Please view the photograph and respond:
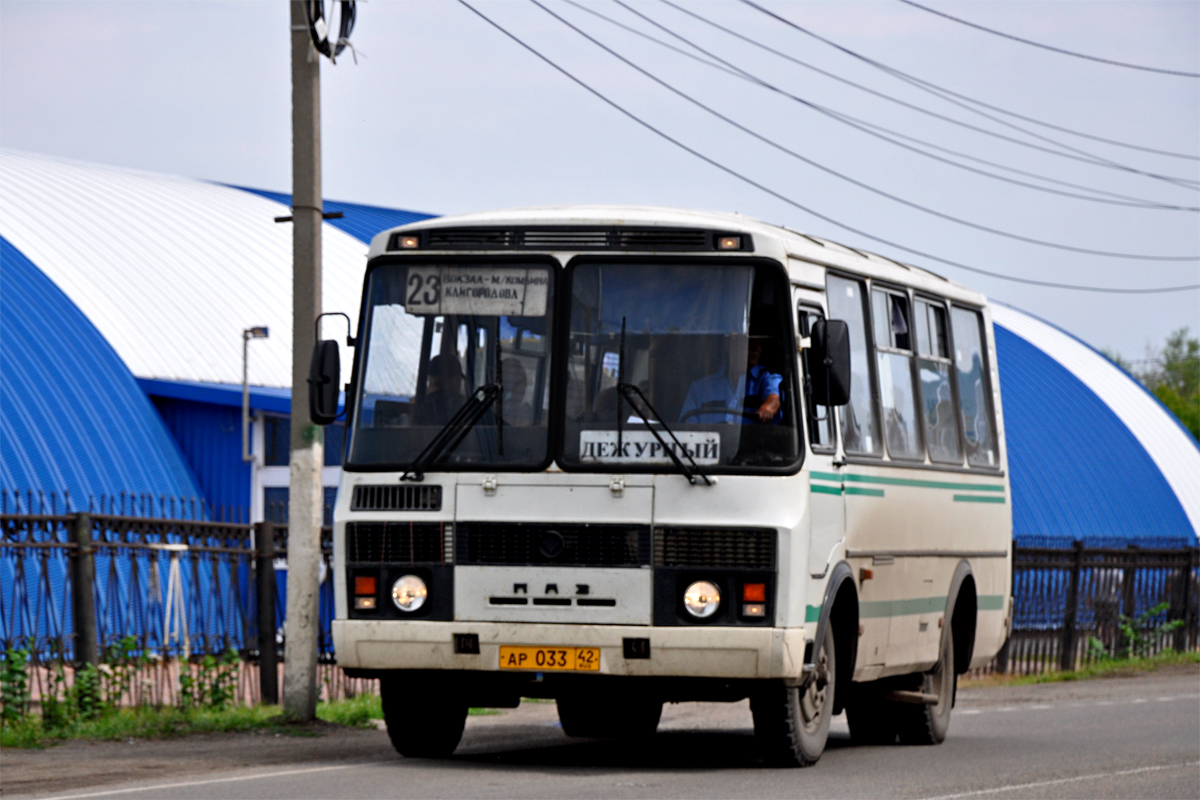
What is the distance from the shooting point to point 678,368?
10.6 m

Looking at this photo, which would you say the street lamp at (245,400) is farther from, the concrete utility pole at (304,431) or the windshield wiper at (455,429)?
the windshield wiper at (455,429)

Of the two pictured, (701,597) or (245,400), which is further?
(245,400)

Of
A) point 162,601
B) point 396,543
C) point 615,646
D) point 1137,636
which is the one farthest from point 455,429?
point 1137,636

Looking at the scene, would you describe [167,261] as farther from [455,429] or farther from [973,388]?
[455,429]

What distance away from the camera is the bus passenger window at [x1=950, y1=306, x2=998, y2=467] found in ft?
46.6

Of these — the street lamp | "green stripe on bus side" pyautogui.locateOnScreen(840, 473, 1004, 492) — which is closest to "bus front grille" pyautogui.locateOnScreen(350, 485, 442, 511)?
"green stripe on bus side" pyautogui.locateOnScreen(840, 473, 1004, 492)

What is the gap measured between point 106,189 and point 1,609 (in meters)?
23.8

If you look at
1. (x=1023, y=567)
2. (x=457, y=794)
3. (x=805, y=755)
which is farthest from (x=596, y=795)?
(x=1023, y=567)

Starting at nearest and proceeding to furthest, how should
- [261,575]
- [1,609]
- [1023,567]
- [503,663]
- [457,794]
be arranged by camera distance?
[457,794], [503,663], [1,609], [261,575], [1023,567]

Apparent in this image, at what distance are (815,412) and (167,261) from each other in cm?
2469

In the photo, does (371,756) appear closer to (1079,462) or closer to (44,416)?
(44,416)

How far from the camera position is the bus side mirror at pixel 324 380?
1078cm

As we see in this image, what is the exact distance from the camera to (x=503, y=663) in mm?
10578

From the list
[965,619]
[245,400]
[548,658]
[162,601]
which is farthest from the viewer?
[245,400]
